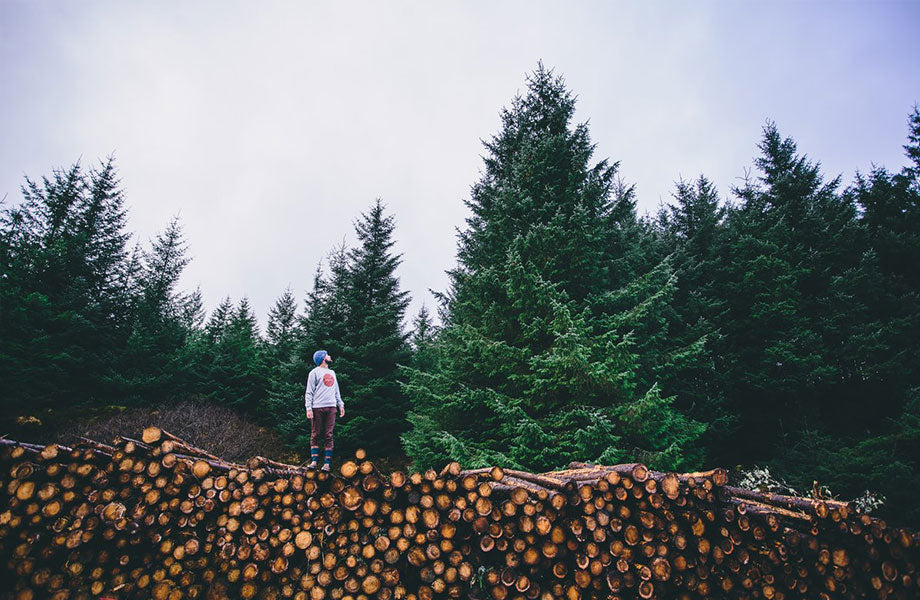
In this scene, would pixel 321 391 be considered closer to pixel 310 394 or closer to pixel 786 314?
pixel 310 394

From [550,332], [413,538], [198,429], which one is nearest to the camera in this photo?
[413,538]

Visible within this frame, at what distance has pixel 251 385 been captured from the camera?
19.1 m

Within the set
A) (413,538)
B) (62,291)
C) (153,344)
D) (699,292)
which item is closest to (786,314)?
(699,292)

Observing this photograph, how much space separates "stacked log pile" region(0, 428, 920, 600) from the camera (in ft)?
10.7

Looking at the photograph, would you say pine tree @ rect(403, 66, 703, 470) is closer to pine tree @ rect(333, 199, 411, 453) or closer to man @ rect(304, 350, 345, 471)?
man @ rect(304, 350, 345, 471)

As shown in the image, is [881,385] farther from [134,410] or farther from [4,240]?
[4,240]

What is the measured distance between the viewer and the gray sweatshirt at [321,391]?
6.34 metres

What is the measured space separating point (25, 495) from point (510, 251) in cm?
761

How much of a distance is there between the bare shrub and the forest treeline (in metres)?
1.08

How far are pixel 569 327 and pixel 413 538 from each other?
494 centimetres

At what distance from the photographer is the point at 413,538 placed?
343cm

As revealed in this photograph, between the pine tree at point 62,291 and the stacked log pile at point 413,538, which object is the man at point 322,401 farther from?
the pine tree at point 62,291

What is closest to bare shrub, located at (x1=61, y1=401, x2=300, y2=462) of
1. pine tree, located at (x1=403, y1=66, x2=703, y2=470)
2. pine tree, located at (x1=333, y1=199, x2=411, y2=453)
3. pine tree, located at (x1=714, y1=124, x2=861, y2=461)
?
pine tree, located at (x1=333, y1=199, x2=411, y2=453)

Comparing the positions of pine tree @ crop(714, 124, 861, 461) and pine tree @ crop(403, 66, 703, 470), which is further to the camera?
pine tree @ crop(714, 124, 861, 461)
